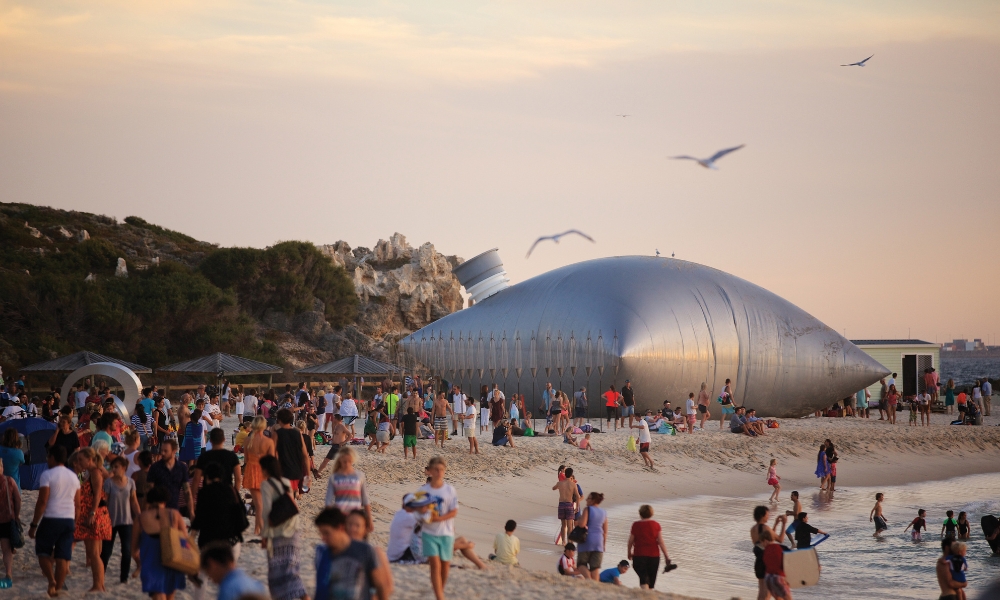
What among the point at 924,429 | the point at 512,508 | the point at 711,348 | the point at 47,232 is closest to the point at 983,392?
the point at 924,429

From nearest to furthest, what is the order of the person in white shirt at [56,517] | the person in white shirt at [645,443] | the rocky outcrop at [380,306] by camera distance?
the person in white shirt at [56,517] < the person in white shirt at [645,443] < the rocky outcrop at [380,306]

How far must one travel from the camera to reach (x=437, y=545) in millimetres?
8984

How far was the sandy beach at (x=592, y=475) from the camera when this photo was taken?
10586 millimetres

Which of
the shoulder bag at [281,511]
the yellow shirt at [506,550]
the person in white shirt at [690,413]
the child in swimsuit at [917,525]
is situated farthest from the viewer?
the person in white shirt at [690,413]

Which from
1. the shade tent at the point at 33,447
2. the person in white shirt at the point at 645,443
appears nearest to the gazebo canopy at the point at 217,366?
the person in white shirt at the point at 645,443

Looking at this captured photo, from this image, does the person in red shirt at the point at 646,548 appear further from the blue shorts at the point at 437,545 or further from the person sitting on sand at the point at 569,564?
the blue shorts at the point at 437,545

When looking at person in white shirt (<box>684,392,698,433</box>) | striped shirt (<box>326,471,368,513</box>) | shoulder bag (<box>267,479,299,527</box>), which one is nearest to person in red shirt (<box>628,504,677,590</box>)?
striped shirt (<box>326,471,368,513</box>)

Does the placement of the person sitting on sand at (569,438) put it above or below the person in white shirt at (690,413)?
below

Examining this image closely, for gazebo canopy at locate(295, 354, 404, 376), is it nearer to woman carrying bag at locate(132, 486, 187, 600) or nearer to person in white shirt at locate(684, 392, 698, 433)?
person in white shirt at locate(684, 392, 698, 433)

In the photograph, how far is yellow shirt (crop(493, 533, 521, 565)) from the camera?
40.5ft

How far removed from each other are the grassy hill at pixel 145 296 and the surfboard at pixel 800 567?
38265mm

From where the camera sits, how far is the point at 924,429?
33.3 meters

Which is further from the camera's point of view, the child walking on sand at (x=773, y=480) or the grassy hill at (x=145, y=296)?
the grassy hill at (x=145, y=296)

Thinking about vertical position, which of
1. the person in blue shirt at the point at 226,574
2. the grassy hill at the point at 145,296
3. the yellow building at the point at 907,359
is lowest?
the person in blue shirt at the point at 226,574
